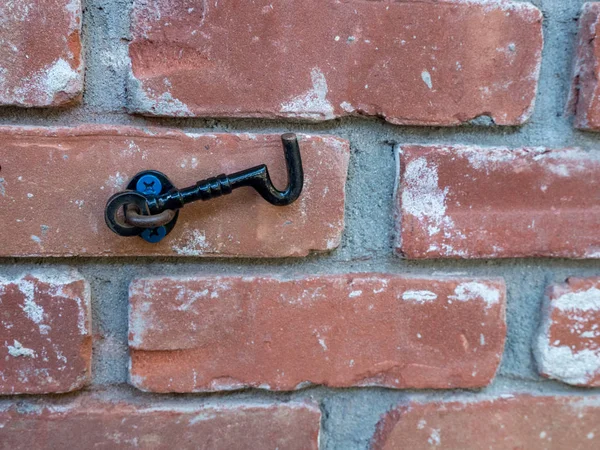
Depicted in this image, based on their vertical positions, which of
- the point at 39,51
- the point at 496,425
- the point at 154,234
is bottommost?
the point at 496,425

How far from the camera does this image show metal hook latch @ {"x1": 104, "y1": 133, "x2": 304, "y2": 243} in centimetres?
32

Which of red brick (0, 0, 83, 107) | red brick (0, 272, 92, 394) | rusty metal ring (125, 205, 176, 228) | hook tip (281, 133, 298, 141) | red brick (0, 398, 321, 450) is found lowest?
red brick (0, 398, 321, 450)

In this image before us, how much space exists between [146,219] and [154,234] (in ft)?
0.09

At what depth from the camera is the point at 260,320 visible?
0.37 metres

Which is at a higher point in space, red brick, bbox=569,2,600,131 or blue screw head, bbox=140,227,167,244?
red brick, bbox=569,2,600,131

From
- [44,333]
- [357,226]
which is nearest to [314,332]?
[357,226]

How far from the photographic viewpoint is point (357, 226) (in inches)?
14.9

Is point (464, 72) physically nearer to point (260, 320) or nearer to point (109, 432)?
point (260, 320)

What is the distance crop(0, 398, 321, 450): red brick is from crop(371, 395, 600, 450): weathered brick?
0.23 feet

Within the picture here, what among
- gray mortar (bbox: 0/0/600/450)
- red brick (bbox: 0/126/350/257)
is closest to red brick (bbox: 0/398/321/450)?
gray mortar (bbox: 0/0/600/450)

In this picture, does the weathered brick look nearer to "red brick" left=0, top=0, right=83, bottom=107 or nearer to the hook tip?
the hook tip

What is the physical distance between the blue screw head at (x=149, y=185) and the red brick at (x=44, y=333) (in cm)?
9

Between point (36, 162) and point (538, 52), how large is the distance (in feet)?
1.21

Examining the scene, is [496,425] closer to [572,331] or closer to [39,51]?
[572,331]
